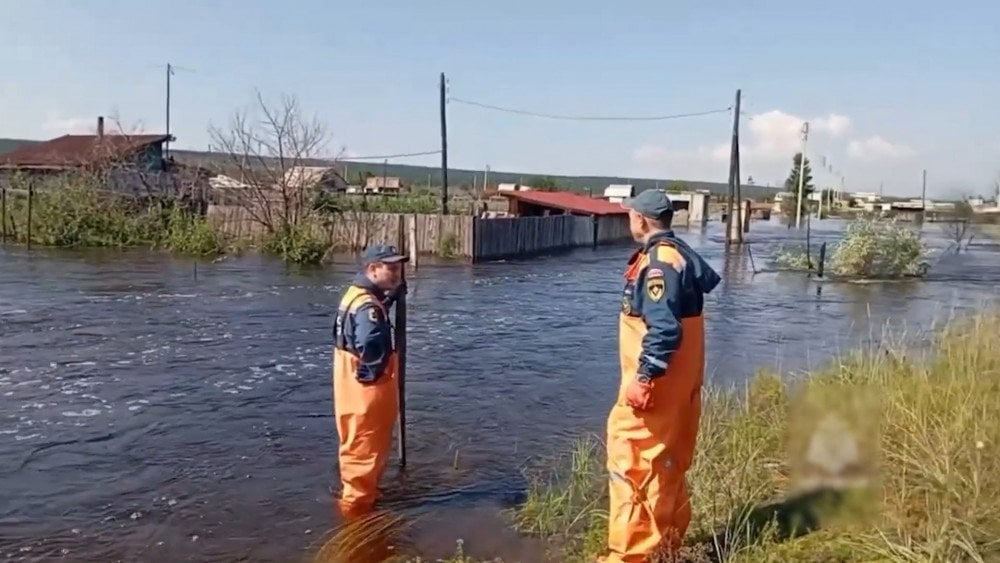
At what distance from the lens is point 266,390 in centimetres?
1028

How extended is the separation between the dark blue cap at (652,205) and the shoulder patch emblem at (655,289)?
44cm

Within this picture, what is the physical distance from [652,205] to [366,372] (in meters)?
2.26

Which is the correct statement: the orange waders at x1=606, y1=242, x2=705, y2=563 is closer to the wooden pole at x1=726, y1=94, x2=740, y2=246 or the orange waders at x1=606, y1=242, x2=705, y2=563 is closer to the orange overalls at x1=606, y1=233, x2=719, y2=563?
the orange overalls at x1=606, y1=233, x2=719, y2=563

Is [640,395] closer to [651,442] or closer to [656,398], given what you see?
[656,398]

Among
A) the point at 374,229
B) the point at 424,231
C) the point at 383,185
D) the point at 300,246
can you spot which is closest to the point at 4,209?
the point at 300,246

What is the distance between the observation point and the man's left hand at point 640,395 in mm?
4266

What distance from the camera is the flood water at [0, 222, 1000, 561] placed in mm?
6254

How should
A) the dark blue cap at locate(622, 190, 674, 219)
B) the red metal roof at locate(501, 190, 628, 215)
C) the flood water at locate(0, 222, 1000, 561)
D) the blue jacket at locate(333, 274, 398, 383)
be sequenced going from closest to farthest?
1. the dark blue cap at locate(622, 190, 674, 219)
2. the blue jacket at locate(333, 274, 398, 383)
3. the flood water at locate(0, 222, 1000, 561)
4. the red metal roof at locate(501, 190, 628, 215)

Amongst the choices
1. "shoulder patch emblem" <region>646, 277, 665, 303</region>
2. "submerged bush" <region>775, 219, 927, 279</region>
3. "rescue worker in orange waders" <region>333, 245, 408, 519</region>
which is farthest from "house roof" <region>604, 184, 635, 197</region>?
"shoulder patch emblem" <region>646, 277, 665, 303</region>

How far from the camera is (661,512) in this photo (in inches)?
175

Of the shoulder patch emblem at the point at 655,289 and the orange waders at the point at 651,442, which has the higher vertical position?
the shoulder patch emblem at the point at 655,289

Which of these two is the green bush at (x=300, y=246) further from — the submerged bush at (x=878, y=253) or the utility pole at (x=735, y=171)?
the utility pole at (x=735, y=171)

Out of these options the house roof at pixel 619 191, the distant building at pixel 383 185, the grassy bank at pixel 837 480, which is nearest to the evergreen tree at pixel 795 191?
the house roof at pixel 619 191

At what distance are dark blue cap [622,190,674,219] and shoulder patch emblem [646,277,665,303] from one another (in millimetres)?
436
